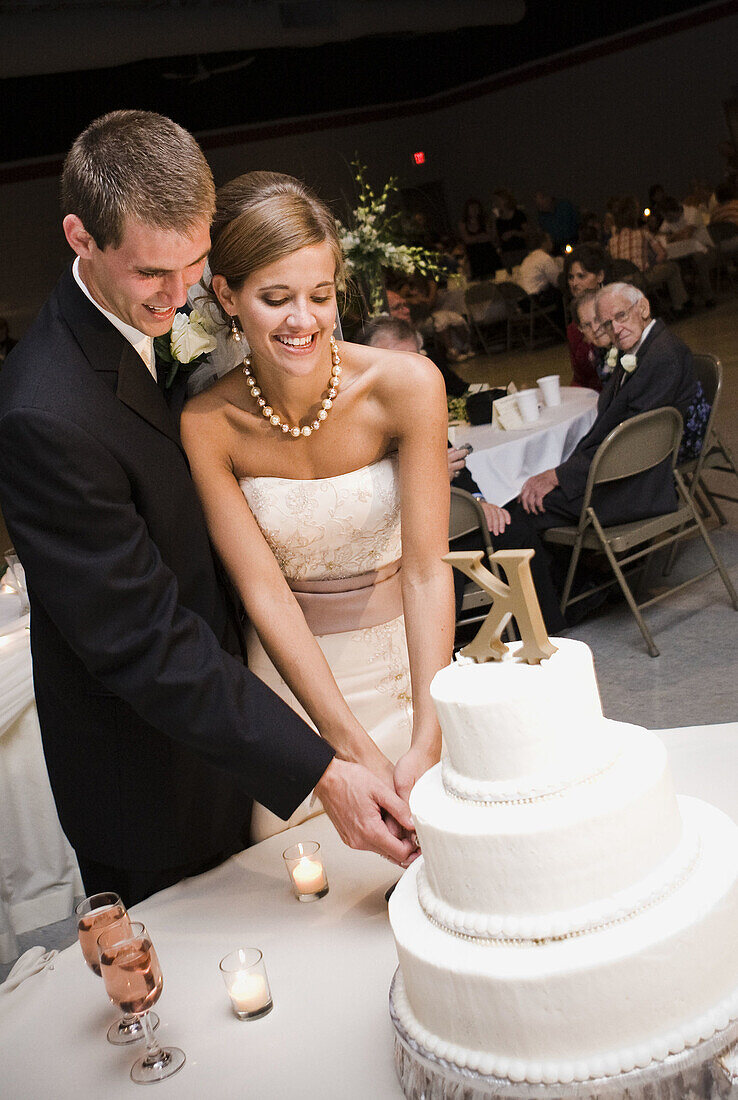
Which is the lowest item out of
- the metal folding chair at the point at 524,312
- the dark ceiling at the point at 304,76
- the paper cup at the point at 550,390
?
the metal folding chair at the point at 524,312

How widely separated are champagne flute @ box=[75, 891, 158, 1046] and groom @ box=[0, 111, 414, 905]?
0.22 meters

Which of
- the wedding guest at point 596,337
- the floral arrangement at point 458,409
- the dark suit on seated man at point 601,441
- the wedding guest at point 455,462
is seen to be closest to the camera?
the wedding guest at point 455,462

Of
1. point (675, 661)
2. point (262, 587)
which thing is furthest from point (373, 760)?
point (675, 661)

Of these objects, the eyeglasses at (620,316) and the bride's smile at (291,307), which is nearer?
the bride's smile at (291,307)

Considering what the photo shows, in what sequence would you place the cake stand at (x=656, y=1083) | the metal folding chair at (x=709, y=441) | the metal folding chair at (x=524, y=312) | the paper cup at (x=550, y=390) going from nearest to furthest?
the cake stand at (x=656, y=1083), the metal folding chair at (x=709, y=441), the paper cup at (x=550, y=390), the metal folding chair at (x=524, y=312)

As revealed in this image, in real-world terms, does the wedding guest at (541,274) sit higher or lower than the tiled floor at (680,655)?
higher

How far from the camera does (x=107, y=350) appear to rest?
1.63 meters

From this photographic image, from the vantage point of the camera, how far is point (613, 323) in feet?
17.8

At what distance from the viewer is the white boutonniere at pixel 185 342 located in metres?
1.94

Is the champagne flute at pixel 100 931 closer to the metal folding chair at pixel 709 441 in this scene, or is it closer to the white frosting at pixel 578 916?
the white frosting at pixel 578 916

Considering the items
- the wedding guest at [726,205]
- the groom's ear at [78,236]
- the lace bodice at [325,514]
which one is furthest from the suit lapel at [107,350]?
the wedding guest at [726,205]

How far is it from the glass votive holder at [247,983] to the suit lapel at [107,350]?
83 cm

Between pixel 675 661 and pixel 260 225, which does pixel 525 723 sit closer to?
pixel 260 225

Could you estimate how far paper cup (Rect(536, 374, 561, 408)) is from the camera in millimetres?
5980
